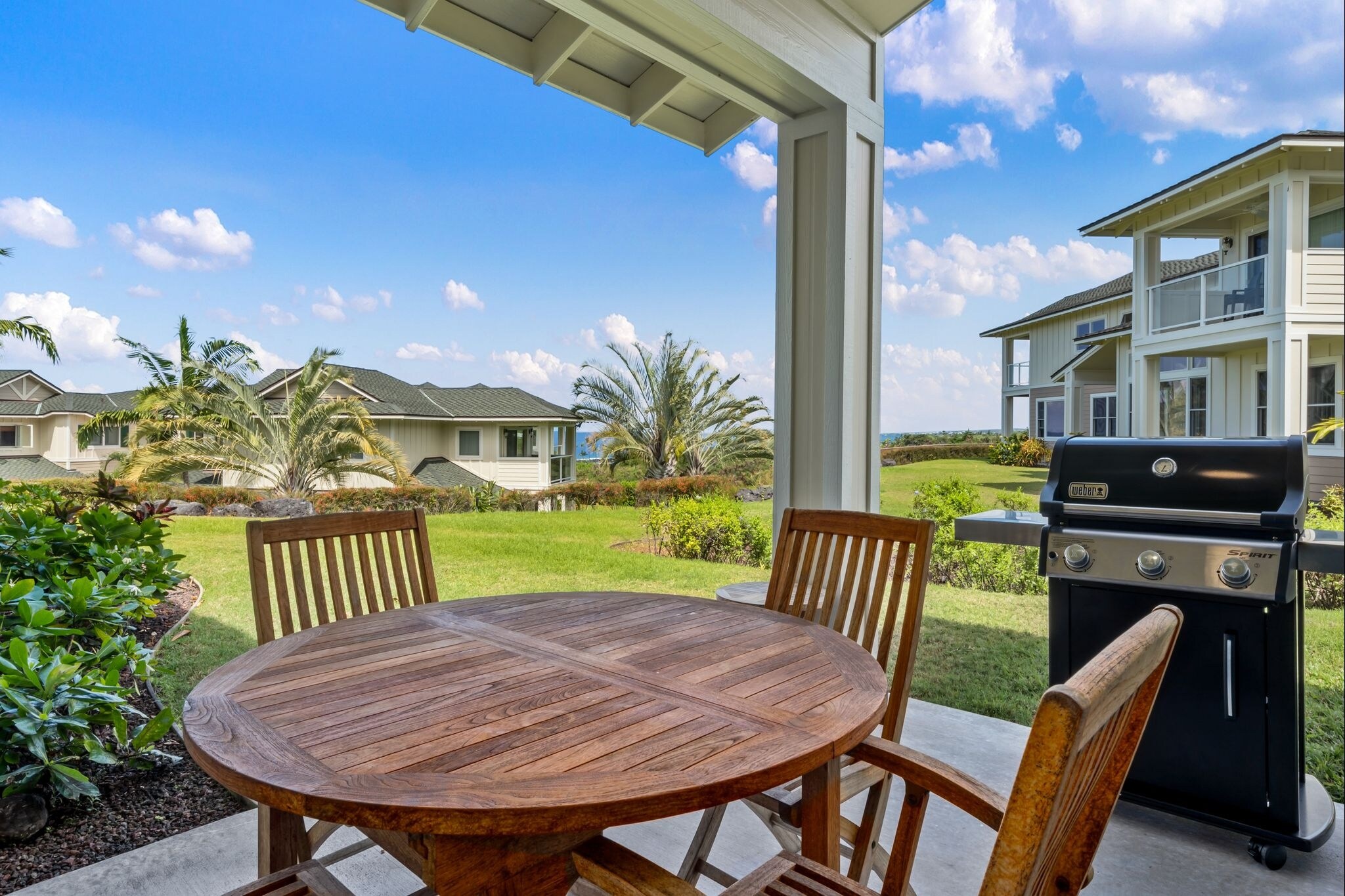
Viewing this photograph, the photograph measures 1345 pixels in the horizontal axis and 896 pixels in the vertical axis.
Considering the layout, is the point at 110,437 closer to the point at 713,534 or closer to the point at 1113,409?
the point at 713,534

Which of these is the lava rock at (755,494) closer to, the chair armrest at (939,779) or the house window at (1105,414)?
the house window at (1105,414)

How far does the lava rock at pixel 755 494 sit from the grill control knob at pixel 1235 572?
4.44m

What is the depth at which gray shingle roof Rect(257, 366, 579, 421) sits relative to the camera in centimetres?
545

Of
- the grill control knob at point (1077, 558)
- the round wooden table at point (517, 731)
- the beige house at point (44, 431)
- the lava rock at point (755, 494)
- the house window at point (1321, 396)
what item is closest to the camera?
the round wooden table at point (517, 731)

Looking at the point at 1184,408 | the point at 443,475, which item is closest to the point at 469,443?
the point at 443,475

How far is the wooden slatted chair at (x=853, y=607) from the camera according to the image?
1.44 meters

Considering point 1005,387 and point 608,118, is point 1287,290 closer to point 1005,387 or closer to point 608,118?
point 1005,387

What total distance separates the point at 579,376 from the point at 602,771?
6.49m

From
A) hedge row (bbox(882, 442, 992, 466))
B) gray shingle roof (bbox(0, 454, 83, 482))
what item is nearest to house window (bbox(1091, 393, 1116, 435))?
hedge row (bbox(882, 442, 992, 466))

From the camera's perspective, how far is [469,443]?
584cm

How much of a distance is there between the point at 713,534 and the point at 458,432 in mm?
2183

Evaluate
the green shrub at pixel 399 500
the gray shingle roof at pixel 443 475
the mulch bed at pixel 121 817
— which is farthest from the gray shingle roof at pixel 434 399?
the mulch bed at pixel 121 817

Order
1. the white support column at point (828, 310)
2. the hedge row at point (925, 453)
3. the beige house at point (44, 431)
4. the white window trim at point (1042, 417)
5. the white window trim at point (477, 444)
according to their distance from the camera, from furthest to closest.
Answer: the white window trim at point (477, 444), the hedge row at point (925, 453), the white window trim at point (1042, 417), the white support column at point (828, 310), the beige house at point (44, 431)

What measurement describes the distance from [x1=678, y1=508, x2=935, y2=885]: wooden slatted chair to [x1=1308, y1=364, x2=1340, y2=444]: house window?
2.57 m
